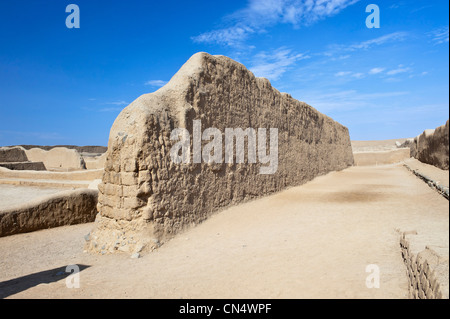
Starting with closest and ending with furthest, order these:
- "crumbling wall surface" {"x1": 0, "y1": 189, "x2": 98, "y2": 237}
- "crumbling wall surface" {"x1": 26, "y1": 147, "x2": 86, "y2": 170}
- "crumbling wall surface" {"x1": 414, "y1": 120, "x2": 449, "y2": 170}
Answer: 1. "crumbling wall surface" {"x1": 0, "y1": 189, "x2": 98, "y2": 237}
2. "crumbling wall surface" {"x1": 414, "y1": 120, "x2": 449, "y2": 170}
3. "crumbling wall surface" {"x1": 26, "y1": 147, "x2": 86, "y2": 170}

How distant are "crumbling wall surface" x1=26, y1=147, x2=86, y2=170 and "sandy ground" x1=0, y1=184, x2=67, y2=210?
7.21 m

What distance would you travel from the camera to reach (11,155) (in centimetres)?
1866

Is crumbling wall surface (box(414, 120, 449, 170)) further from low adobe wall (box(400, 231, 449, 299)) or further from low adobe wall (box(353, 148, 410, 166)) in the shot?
low adobe wall (box(353, 148, 410, 166))

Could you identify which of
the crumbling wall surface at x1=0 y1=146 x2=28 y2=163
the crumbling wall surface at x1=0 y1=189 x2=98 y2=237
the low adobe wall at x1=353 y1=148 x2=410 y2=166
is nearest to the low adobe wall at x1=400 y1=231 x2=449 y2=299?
the crumbling wall surface at x1=0 y1=189 x2=98 y2=237

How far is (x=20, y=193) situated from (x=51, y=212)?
4.36 metres

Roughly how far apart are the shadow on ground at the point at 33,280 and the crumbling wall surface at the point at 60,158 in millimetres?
15902

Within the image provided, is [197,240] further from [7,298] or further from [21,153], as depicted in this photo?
[21,153]

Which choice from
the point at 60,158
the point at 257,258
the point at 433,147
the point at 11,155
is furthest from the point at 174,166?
the point at 60,158
